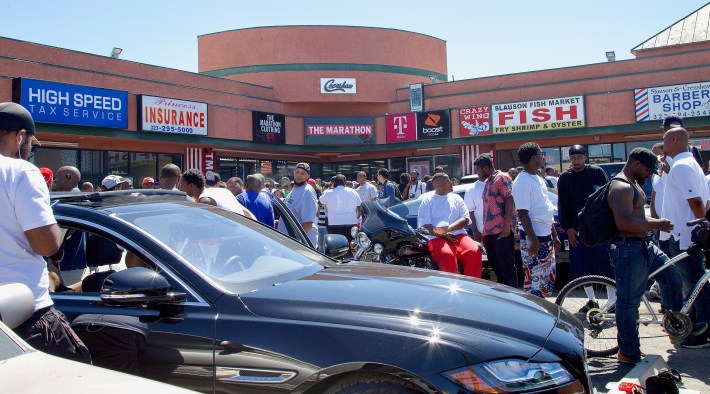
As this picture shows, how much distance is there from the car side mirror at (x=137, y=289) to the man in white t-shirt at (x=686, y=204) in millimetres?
4397

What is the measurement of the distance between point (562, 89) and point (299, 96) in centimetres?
1026

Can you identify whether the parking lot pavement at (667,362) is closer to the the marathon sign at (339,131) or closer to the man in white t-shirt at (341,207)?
the man in white t-shirt at (341,207)

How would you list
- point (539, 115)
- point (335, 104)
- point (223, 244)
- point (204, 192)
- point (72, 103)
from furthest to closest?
point (335, 104), point (539, 115), point (72, 103), point (204, 192), point (223, 244)

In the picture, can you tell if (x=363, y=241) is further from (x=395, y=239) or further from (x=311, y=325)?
(x=311, y=325)

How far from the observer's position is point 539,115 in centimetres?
2148

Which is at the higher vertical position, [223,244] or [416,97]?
[416,97]

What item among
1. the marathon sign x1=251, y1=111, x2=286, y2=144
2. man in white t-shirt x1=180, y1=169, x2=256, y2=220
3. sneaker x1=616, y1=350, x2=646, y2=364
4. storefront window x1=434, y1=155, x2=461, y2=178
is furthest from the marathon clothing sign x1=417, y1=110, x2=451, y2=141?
sneaker x1=616, y1=350, x2=646, y2=364

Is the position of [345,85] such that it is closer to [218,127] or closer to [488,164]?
[218,127]

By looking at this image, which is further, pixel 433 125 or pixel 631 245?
pixel 433 125

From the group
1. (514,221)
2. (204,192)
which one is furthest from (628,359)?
(204,192)

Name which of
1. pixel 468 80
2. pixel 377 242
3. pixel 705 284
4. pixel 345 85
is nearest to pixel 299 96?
pixel 345 85

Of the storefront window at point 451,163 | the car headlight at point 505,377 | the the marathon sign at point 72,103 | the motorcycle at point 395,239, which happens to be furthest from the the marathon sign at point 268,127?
the car headlight at point 505,377

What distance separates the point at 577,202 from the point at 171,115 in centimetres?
1605

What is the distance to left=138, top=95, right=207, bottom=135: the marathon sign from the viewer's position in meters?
19.0
